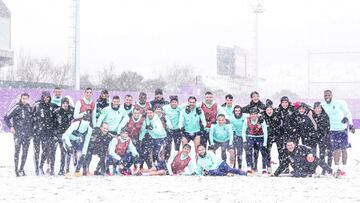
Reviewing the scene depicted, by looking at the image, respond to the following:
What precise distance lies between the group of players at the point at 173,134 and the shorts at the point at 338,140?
0.06 feet

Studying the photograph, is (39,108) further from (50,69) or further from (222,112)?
(50,69)

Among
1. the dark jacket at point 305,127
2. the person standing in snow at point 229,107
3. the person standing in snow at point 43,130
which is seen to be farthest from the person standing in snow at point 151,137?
the dark jacket at point 305,127

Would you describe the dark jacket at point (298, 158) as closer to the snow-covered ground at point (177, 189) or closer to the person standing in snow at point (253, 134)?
the snow-covered ground at point (177, 189)

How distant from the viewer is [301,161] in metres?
10.5

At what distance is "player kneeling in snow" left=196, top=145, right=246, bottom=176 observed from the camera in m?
10.7

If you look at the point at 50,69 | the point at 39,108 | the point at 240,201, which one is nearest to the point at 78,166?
the point at 39,108

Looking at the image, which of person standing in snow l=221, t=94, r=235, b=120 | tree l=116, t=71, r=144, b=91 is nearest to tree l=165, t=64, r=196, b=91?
tree l=116, t=71, r=144, b=91

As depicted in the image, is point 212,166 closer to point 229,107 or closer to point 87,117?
point 229,107

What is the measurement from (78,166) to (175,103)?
2.46 m

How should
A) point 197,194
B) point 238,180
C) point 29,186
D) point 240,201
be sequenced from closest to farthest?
point 240,201 < point 197,194 < point 29,186 < point 238,180

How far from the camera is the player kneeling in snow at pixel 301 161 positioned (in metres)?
10.3

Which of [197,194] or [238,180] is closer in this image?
[197,194]

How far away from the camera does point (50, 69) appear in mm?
59125

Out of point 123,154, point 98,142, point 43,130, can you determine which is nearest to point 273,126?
point 123,154
